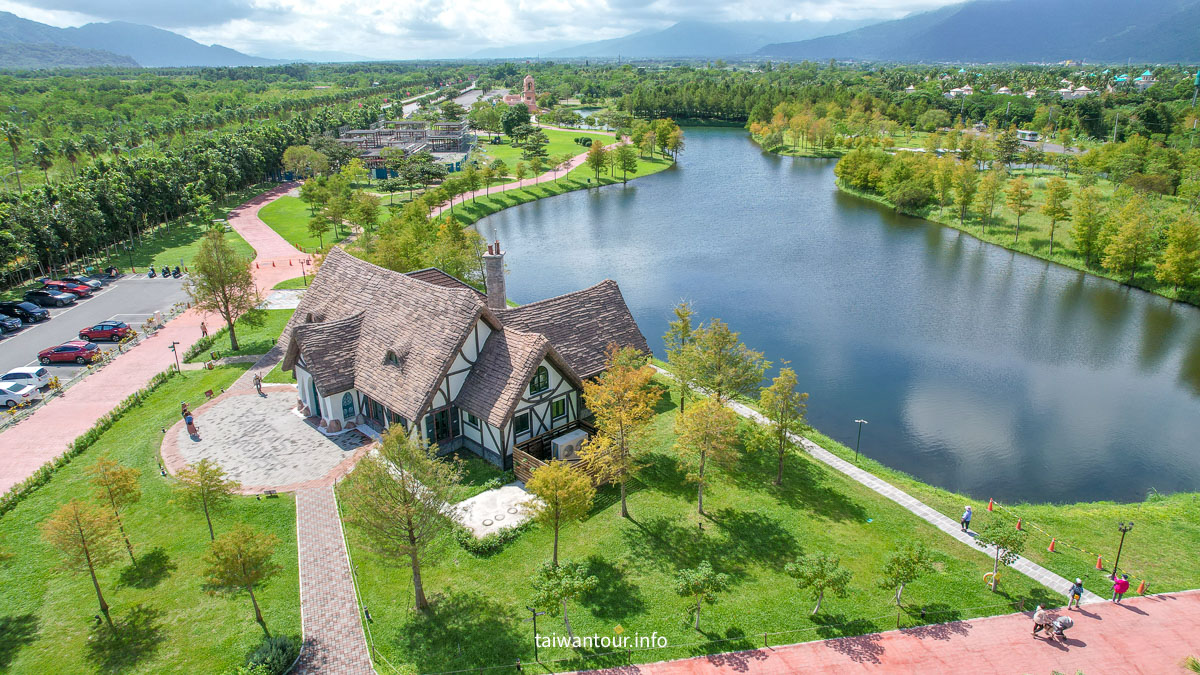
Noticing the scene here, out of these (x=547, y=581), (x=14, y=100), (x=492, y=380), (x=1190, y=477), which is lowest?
(x=1190, y=477)

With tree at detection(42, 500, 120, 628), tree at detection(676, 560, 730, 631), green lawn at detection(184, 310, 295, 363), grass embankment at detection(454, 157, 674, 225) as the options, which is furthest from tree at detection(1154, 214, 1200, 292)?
tree at detection(42, 500, 120, 628)

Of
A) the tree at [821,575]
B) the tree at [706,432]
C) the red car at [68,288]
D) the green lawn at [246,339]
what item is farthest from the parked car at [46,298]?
the tree at [821,575]

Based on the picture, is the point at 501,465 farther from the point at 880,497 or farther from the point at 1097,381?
the point at 1097,381

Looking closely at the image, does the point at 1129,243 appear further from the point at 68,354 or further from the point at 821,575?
the point at 68,354

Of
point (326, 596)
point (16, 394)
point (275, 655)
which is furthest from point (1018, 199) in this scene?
point (16, 394)

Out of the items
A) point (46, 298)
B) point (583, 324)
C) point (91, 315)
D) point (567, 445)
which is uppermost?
point (583, 324)

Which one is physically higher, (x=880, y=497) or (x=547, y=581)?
(x=547, y=581)

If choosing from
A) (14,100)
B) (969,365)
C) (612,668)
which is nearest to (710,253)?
(969,365)
